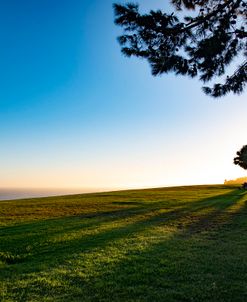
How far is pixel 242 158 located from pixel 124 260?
55.2 metres

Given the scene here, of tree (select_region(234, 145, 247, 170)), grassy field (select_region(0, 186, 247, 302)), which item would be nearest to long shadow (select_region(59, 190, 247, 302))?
grassy field (select_region(0, 186, 247, 302))

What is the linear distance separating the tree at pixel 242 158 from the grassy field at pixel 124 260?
39.9 meters

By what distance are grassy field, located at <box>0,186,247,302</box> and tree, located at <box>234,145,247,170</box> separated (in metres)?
39.9

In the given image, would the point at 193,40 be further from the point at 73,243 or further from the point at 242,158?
the point at 242,158

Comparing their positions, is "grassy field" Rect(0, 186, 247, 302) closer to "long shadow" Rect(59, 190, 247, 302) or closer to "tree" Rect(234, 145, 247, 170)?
"long shadow" Rect(59, 190, 247, 302)

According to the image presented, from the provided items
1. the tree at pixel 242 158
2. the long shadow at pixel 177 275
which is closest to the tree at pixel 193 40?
the long shadow at pixel 177 275

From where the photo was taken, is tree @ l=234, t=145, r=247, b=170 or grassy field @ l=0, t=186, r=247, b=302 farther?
tree @ l=234, t=145, r=247, b=170

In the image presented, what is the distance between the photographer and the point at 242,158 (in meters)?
64.1

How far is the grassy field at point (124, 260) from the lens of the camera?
973 cm

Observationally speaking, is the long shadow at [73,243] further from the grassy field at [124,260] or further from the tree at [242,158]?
the tree at [242,158]

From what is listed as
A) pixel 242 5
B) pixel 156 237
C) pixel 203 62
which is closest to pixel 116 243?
pixel 156 237

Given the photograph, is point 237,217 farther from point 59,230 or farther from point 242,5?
point 242,5

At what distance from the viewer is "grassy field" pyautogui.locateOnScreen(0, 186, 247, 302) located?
9.73m

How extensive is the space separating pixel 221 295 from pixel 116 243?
25.2ft
